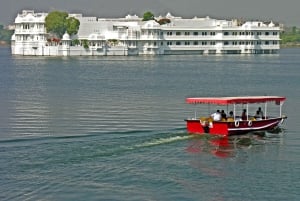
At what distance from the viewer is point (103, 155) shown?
24219mm

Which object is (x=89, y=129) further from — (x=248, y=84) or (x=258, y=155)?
(x=248, y=84)

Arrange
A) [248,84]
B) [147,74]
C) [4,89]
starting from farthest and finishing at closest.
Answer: [147,74], [248,84], [4,89]

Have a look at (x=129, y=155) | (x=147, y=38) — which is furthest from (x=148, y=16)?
(x=129, y=155)

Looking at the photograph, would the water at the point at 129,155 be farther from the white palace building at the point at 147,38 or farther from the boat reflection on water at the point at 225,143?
the white palace building at the point at 147,38

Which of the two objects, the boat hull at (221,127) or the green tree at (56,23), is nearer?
the boat hull at (221,127)

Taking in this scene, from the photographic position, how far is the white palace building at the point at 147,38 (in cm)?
11506

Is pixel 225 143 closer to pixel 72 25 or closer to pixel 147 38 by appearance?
pixel 147 38

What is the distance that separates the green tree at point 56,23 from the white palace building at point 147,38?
3.87ft

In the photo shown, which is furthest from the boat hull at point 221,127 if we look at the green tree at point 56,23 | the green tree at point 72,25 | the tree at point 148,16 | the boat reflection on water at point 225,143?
the tree at point 148,16

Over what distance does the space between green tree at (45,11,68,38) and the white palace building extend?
1180 millimetres

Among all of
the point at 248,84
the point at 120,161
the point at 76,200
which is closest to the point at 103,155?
the point at 120,161

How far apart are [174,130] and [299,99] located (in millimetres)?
17357

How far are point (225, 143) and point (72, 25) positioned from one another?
3720 inches

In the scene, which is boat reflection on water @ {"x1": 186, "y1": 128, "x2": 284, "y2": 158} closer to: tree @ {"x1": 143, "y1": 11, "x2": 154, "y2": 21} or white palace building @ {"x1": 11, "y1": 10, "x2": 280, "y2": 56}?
white palace building @ {"x1": 11, "y1": 10, "x2": 280, "y2": 56}
